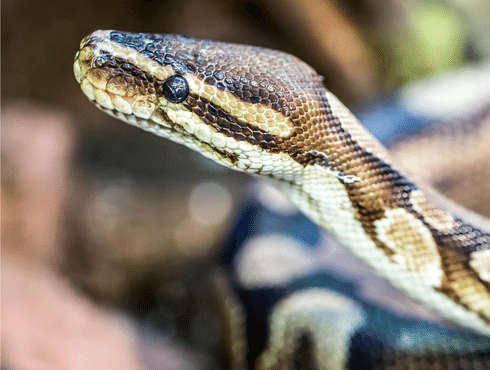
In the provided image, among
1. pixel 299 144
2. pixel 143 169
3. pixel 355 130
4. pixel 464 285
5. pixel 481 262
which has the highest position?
pixel 355 130

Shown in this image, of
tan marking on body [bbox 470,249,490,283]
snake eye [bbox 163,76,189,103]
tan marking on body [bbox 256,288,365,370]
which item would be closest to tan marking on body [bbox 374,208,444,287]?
tan marking on body [bbox 470,249,490,283]

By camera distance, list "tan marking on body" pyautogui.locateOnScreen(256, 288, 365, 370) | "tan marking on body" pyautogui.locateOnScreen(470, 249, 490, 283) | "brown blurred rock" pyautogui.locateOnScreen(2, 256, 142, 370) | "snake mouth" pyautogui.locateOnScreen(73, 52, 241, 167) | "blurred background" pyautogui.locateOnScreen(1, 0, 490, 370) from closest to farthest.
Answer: "snake mouth" pyautogui.locateOnScreen(73, 52, 241, 167) < "tan marking on body" pyautogui.locateOnScreen(470, 249, 490, 283) < "tan marking on body" pyautogui.locateOnScreen(256, 288, 365, 370) < "brown blurred rock" pyautogui.locateOnScreen(2, 256, 142, 370) < "blurred background" pyautogui.locateOnScreen(1, 0, 490, 370)

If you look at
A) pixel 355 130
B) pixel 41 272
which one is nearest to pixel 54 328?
pixel 41 272

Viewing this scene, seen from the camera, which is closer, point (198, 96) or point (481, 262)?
point (198, 96)

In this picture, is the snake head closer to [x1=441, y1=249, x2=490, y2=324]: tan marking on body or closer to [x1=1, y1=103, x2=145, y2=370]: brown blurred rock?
[x1=441, y1=249, x2=490, y2=324]: tan marking on body

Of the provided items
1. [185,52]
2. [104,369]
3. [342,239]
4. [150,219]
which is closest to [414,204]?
[342,239]

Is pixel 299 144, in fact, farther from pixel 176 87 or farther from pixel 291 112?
pixel 176 87
